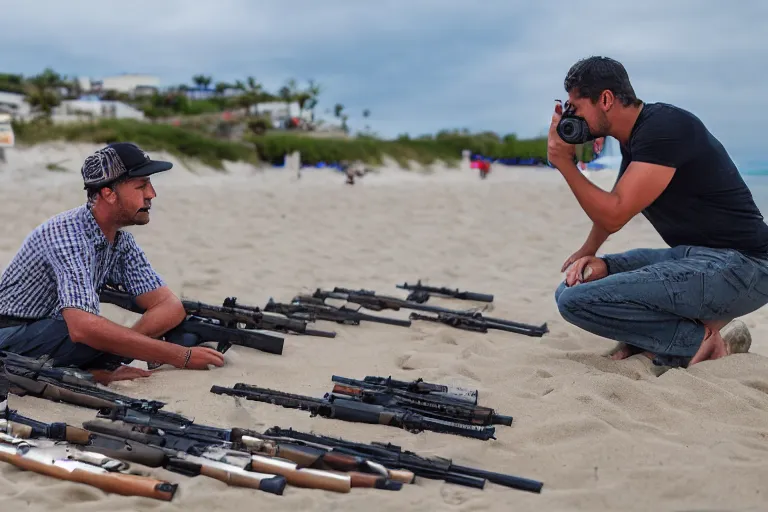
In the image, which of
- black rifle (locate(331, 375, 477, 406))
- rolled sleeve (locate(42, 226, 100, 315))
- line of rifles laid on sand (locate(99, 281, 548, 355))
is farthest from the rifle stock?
line of rifles laid on sand (locate(99, 281, 548, 355))

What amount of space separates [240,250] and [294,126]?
30699 mm

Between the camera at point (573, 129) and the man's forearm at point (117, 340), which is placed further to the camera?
the camera at point (573, 129)

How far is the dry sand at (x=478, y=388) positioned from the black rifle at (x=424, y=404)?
3.8 inches

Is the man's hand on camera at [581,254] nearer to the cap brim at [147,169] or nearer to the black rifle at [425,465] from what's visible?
the black rifle at [425,465]

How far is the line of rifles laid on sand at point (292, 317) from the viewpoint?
4.57 metres

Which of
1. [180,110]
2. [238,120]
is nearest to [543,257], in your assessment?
[238,120]

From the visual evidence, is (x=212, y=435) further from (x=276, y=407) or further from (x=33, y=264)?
(x=33, y=264)

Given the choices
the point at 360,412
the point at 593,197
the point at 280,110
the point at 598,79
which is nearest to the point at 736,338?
the point at 593,197

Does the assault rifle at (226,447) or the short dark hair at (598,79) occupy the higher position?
the short dark hair at (598,79)

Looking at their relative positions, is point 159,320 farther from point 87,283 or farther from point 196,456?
point 196,456

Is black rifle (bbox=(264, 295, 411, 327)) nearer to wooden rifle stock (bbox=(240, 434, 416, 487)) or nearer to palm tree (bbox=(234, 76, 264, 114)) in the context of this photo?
wooden rifle stock (bbox=(240, 434, 416, 487))

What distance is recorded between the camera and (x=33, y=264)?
400 centimetres

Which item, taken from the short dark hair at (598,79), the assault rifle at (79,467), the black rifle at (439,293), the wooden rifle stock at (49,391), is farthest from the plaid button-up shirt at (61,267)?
the black rifle at (439,293)

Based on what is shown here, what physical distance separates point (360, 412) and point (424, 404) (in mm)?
300
